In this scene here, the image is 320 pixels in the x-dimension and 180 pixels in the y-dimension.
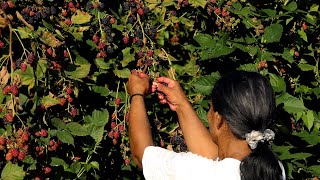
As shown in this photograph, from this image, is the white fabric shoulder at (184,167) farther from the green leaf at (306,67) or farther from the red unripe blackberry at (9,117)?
the green leaf at (306,67)

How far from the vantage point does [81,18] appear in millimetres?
3285

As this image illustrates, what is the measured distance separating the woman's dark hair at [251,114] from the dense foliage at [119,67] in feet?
2.49

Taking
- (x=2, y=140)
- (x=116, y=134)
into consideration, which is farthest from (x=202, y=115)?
(x=2, y=140)

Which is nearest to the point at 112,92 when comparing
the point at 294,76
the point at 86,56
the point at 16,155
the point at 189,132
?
the point at 86,56

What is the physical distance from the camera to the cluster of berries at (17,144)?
2.86m

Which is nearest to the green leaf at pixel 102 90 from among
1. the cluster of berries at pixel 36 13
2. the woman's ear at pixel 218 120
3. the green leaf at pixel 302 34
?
the cluster of berries at pixel 36 13

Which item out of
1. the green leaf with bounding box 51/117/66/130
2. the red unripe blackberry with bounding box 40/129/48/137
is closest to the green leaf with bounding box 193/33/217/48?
the green leaf with bounding box 51/117/66/130

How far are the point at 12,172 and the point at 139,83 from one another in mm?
674

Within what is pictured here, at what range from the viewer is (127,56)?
11.2ft

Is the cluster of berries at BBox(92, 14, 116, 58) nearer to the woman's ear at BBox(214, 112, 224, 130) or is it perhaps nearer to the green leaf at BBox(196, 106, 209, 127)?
the green leaf at BBox(196, 106, 209, 127)

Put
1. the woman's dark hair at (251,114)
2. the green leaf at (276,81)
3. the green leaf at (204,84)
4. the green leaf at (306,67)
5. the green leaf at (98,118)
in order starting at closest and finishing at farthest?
the woman's dark hair at (251,114) < the green leaf at (98,118) < the green leaf at (204,84) < the green leaf at (276,81) < the green leaf at (306,67)

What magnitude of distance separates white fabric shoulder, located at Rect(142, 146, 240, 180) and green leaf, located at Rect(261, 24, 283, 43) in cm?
116

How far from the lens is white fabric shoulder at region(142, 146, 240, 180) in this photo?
2.59 m

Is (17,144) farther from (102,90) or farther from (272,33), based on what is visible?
(272,33)
